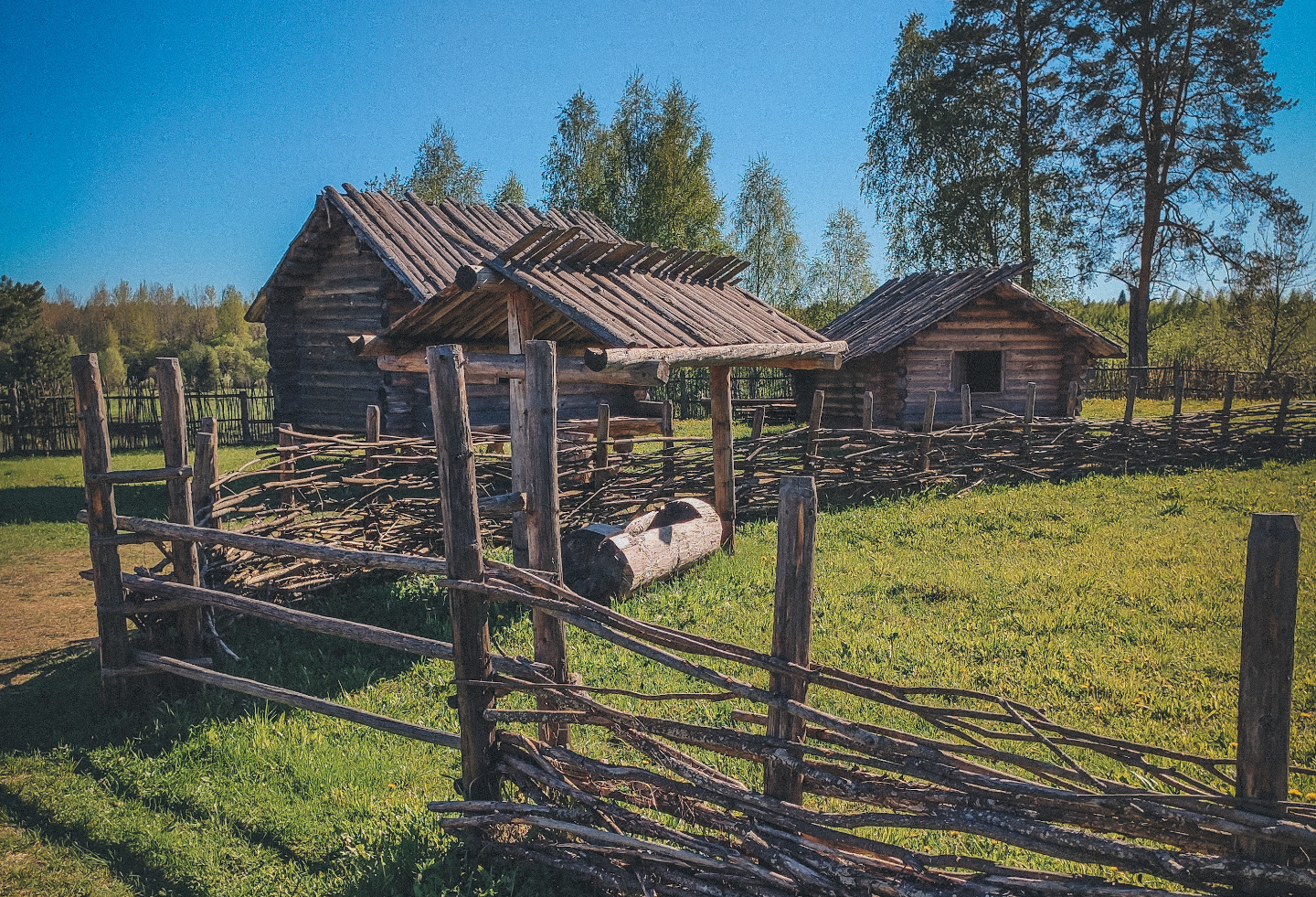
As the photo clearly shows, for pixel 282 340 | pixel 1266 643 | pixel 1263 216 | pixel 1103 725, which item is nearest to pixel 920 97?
pixel 1263 216

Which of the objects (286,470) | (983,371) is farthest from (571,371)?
(983,371)

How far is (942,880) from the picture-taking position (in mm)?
2562

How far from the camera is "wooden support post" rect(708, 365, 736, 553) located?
27.7ft

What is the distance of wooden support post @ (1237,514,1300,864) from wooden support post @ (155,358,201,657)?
576 centimetres

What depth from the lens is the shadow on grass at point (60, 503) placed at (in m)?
11.6

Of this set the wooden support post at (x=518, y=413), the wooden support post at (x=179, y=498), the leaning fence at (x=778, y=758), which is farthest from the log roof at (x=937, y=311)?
the wooden support post at (x=179, y=498)

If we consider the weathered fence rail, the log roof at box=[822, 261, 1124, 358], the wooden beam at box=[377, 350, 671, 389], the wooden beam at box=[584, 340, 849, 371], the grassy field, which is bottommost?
the grassy field

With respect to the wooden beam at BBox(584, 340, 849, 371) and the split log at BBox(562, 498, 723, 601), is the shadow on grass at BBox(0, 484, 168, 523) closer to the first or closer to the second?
the split log at BBox(562, 498, 723, 601)

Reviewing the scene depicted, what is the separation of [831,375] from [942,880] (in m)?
18.7

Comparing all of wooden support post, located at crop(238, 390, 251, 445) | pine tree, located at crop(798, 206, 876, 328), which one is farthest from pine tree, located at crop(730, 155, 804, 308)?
wooden support post, located at crop(238, 390, 251, 445)

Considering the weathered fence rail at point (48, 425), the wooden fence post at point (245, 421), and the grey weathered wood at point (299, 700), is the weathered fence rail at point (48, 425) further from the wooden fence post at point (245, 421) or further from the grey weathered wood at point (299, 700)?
the grey weathered wood at point (299, 700)

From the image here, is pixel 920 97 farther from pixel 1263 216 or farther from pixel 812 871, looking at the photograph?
pixel 812 871

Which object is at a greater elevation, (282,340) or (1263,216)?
(1263,216)

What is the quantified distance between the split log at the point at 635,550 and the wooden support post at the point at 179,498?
2981mm
